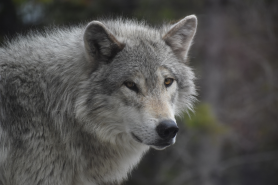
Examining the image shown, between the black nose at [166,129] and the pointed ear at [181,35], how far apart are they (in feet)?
4.83

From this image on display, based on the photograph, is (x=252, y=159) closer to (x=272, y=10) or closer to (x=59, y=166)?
(x=272, y=10)

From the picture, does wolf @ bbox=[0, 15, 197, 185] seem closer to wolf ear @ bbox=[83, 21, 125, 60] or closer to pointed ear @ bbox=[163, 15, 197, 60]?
wolf ear @ bbox=[83, 21, 125, 60]

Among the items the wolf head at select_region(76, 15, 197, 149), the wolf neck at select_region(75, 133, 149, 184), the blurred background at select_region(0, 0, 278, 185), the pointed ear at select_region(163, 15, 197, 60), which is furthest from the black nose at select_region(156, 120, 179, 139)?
the blurred background at select_region(0, 0, 278, 185)

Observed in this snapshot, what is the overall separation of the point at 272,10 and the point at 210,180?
6.95m

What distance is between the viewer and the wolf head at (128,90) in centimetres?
411

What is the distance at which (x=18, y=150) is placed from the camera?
4078mm

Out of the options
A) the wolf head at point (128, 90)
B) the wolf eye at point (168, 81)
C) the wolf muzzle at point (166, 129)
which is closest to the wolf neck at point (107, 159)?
the wolf head at point (128, 90)

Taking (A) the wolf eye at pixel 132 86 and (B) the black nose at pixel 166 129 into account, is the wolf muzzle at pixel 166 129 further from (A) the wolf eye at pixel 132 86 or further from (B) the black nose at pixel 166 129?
(A) the wolf eye at pixel 132 86

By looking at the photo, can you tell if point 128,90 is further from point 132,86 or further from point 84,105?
point 84,105

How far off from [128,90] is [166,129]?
28.3 inches

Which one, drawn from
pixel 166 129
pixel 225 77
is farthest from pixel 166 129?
pixel 225 77

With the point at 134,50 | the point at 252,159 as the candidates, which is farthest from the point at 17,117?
the point at 252,159

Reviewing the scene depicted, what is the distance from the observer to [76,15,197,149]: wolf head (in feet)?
13.5

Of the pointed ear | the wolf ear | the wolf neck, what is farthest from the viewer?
the pointed ear
